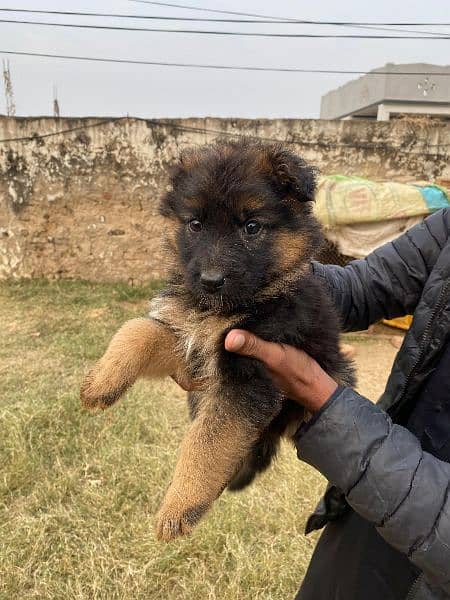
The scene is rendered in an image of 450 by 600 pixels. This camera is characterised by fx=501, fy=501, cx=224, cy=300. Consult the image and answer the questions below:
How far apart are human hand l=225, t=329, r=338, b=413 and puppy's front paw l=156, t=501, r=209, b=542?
1.71 ft

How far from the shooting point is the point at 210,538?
10.2 feet

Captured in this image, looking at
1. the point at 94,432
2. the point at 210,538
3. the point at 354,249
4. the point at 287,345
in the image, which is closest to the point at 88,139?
the point at 354,249

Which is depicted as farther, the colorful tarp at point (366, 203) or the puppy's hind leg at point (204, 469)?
the colorful tarp at point (366, 203)

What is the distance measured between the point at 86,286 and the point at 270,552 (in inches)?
264

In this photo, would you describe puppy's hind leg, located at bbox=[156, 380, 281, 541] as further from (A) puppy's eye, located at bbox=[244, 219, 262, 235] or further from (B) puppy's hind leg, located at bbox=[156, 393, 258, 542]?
(A) puppy's eye, located at bbox=[244, 219, 262, 235]

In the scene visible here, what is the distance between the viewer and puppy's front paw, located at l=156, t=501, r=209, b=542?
1678mm

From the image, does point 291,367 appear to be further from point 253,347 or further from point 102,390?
point 102,390

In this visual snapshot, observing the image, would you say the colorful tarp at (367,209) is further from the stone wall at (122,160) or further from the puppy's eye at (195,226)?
the puppy's eye at (195,226)

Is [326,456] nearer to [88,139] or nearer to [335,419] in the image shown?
[335,419]

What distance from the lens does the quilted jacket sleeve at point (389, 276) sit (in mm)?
2061

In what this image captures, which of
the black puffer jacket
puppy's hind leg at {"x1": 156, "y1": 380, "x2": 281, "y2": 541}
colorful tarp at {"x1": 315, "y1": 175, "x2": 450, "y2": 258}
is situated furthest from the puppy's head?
colorful tarp at {"x1": 315, "y1": 175, "x2": 450, "y2": 258}

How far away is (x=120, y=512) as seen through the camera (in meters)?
3.34

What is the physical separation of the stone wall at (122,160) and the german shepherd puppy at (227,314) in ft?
21.0

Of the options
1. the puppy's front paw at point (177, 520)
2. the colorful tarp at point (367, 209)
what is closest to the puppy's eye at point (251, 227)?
the puppy's front paw at point (177, 520)
